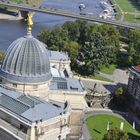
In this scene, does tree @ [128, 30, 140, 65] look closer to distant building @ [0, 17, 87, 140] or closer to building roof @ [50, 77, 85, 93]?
building roof @ [50, 77, 85, 93]

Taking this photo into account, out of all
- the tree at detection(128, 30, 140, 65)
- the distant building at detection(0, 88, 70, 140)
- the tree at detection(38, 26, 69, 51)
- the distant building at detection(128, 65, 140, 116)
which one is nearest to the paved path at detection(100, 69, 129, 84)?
the tree at detection(128, 30, 140, 65)

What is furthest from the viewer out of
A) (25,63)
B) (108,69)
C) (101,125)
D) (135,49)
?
(135,49)

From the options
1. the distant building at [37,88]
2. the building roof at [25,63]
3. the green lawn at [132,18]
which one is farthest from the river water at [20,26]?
the building roof at [25,63]

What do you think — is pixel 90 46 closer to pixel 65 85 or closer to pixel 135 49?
pixel 135 49

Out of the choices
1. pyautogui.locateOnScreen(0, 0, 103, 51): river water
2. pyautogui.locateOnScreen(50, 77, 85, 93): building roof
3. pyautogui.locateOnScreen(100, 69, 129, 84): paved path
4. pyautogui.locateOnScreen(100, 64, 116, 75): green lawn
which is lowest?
pyautogui.locateOnScreen(100, 69, 129, 84): paved path

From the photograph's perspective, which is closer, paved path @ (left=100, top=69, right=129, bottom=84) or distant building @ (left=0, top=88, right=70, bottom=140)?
distant building @ (left=0, top=88, right=70, bottom=140)

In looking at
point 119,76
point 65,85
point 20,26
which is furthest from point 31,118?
point 20,26
